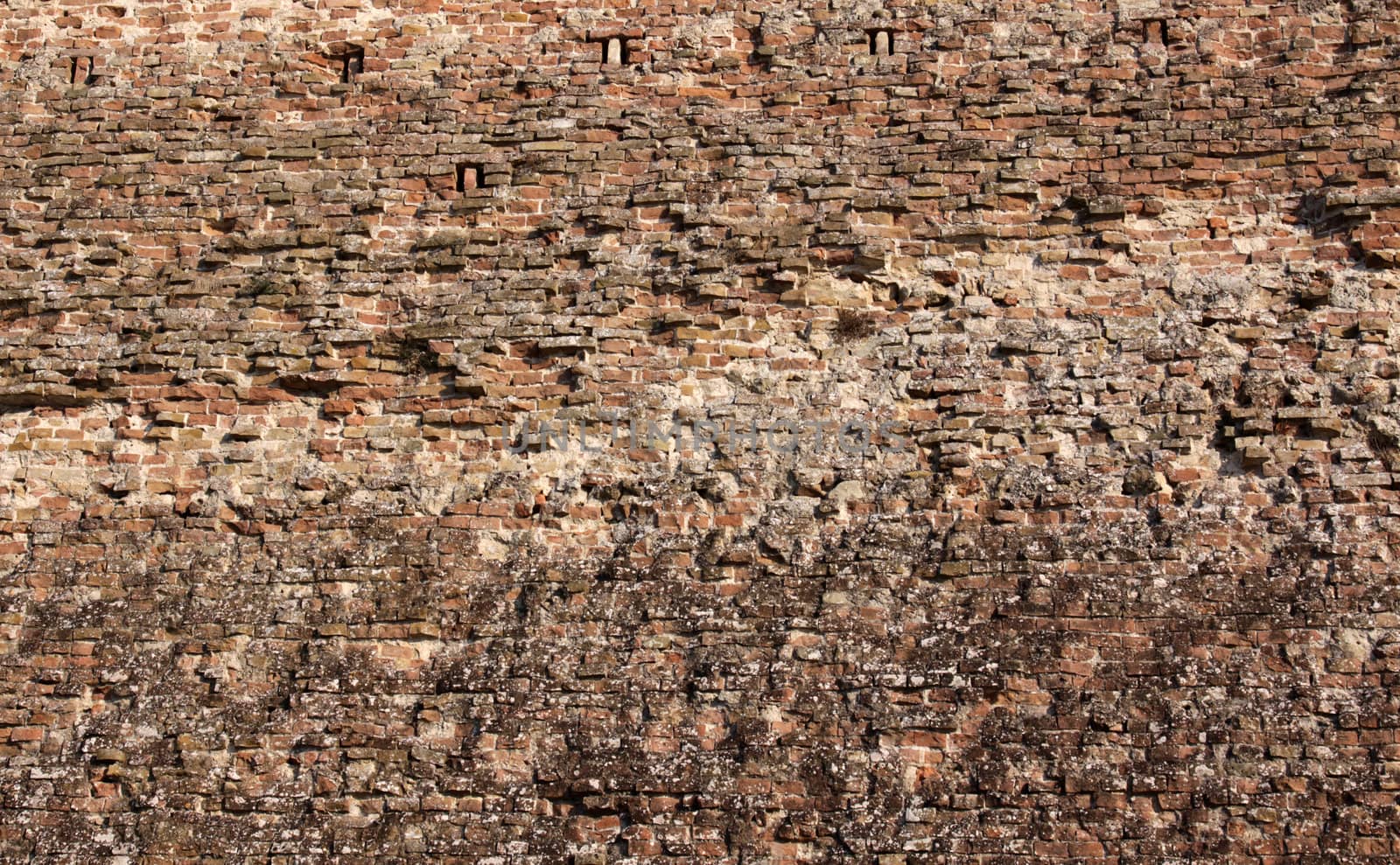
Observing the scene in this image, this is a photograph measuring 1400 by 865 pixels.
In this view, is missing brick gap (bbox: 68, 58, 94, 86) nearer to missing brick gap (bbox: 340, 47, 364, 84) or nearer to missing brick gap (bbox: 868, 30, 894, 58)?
missing brick gap (bbox: 340, 47, 364, 84)

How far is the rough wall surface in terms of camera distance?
5.63 metres

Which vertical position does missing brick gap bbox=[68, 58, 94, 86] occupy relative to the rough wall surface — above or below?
above

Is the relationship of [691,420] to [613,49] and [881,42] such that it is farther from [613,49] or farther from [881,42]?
[881,42]

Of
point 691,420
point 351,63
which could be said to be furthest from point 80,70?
point 691,420

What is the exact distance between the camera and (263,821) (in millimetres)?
5707

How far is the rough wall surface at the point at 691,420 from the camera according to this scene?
5633 millimetres

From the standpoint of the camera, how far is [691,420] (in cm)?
633

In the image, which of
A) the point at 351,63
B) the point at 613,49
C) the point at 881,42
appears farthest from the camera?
the point at 351,63

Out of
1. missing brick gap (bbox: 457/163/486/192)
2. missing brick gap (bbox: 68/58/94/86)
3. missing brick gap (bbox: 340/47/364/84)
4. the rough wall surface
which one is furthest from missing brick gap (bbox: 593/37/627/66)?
missing brick gap (bbox: 68/58/94/86)

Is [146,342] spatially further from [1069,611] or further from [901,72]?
[1069,611]

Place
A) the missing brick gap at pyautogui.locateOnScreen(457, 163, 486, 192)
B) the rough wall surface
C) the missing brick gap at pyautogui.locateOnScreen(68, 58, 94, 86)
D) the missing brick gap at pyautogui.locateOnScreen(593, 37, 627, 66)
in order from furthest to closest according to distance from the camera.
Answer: the missing brick gap at pyautogui.locateOnScreen(68, 58, 94, 86)
the missing brick gap at pyautogui.locateOnScreen(593, 37, 627, 66)
the missing brick gap at pyautogui.locateOnScreen(457, 163, 486, 192)
the rough wall surface

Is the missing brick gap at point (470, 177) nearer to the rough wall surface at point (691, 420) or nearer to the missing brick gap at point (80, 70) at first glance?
the rough wall surface at point (691, 420)

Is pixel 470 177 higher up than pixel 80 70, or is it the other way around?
pixel 80 70

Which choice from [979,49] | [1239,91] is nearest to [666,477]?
[979,49]
